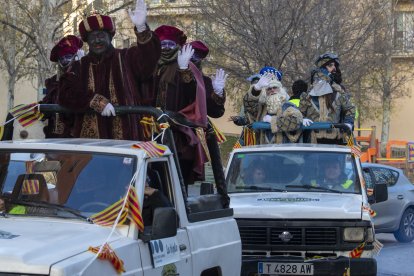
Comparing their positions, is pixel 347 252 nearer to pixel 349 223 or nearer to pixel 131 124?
pixel 349 223

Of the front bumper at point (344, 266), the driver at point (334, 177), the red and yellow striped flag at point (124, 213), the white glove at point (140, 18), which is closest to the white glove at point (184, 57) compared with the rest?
the white glove at point (140, 18)

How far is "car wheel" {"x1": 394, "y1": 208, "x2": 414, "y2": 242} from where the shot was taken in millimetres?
15352

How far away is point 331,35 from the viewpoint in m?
20.9

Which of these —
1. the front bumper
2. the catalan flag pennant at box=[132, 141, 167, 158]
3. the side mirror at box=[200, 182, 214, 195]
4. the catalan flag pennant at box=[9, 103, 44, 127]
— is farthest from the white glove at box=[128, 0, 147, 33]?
the front bumper

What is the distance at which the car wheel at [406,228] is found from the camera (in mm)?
15352

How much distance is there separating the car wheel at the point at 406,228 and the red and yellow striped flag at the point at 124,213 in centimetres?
1057

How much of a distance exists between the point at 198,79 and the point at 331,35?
45.2 feet

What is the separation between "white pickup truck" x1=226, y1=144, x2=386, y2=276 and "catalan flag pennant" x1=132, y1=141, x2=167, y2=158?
3439mm

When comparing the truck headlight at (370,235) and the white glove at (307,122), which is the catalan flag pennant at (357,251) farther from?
the white glove at (307,122)

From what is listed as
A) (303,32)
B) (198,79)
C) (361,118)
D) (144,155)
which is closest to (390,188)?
(303,32)

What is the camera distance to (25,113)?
6875 millimetres

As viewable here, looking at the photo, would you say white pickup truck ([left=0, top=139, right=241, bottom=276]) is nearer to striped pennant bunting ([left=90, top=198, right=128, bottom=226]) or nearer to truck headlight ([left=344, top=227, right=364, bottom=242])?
striped pennant bunting ([left=90, top=198, right=128, bottom=226])

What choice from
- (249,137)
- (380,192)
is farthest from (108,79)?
(249,137)

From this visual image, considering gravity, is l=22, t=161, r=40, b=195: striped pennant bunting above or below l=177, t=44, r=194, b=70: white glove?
below
